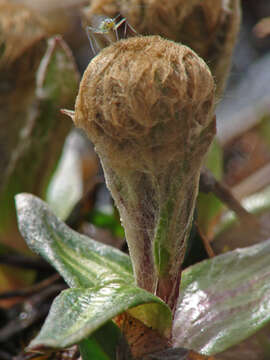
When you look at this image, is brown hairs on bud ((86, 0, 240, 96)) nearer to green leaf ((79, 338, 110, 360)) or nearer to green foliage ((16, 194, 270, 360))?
green foliage ((16, 194, 270, 360))

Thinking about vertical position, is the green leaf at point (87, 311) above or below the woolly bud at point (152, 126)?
below

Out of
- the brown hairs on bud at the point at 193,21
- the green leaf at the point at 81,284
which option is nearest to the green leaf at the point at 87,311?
the green leaf at the point at 81,284

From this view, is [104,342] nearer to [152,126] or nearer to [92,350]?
[92,350]

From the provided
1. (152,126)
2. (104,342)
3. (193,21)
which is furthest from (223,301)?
(193,21)

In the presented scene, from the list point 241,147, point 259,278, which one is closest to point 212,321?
point 259,278

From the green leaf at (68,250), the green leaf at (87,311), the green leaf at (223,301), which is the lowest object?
the green leaf at (223,301)

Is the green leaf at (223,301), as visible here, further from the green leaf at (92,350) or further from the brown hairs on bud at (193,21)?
the brown hairs on bud at (193,21)
